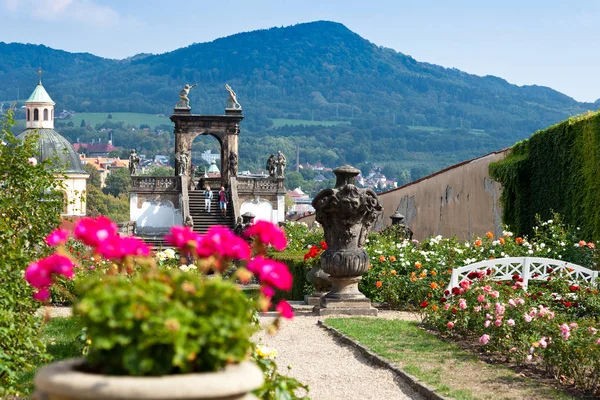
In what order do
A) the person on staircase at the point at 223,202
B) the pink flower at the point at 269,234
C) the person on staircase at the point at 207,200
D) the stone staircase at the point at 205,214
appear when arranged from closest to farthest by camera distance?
the pink flower at the point at 269,234
the stone staircase at the point at 205,214
the person on staircase at the point at 223,202
the person on staircase at the point at 207,200

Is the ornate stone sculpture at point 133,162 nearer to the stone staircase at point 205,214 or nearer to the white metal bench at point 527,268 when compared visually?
the stone staircase at point 205,214

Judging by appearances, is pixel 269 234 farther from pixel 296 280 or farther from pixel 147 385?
pixel 296 280

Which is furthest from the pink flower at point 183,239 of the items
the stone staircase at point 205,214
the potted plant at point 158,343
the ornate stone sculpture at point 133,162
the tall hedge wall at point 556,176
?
the ornate stone sculpture at point 133,162

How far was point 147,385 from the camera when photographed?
11.4ft

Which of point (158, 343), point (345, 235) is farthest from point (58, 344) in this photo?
point (158, 343)

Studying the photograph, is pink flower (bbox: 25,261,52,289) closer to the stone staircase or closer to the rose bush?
the rose bush

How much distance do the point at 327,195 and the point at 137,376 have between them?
10791 mm

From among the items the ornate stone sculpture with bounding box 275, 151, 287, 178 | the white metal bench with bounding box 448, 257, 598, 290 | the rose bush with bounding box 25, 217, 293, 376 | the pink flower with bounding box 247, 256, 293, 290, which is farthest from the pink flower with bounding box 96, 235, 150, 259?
the ornate stone sculpture with bounding box 275, 151, 287, 178

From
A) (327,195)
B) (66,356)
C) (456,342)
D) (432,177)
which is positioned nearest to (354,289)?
(327,195)

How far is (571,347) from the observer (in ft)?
28.2

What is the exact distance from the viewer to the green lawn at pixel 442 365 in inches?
316

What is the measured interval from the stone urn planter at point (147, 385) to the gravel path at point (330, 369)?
11.5 ft

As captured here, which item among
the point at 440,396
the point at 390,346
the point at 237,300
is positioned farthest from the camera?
the point at 390,346

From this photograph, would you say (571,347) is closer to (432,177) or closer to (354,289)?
(354,289)
